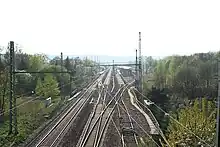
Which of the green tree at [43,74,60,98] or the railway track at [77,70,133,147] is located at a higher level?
the green tree at [43,74,60,98]

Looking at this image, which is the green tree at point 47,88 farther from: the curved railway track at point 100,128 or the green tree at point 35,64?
the green tree at point 35,64

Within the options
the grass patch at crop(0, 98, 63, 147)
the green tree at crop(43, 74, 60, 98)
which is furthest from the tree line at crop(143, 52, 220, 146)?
the green tree at crop(43, 74, 60, 98)

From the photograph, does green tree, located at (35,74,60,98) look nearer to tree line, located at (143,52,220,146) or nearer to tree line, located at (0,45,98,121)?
tree line, located at (0,45,98,121)

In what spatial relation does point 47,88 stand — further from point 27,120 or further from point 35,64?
point 35,64

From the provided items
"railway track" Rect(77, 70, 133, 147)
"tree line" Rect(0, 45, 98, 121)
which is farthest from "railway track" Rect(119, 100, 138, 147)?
"tree line" Rect(0, 45, 98, 121)

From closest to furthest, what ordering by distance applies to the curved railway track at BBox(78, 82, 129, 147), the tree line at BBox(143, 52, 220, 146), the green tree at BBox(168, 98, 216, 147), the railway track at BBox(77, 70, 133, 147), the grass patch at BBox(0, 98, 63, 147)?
the green tree at BBox(168, 98, 216, 147) → the curved railway track at BBox(78, 82, 129, 147) → the railway track at BBox(77, 70, 133, 147) → the grass patch at BBox(0, 98, 63, 147) → the tree line at BBox(143, 52, 220, 146)

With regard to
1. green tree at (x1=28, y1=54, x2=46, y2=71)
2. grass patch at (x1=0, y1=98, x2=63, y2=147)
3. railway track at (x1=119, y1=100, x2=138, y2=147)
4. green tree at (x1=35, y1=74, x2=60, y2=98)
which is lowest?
grass patch at (x1=0, y1=98, x2=63, y2=147)

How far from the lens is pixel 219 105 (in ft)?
11.3

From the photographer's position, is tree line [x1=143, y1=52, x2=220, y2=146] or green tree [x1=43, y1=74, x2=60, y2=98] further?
green tree [x1=43, y1=74, x2=60, y2=98]

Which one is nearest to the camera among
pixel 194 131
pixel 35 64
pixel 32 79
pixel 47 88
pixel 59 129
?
pixel 194 131

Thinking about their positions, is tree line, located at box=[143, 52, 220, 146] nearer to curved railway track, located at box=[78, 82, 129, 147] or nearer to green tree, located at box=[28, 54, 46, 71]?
curved railway track, located at box=[78, 82, 129, 147]

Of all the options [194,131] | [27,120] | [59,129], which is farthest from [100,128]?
[194,131]

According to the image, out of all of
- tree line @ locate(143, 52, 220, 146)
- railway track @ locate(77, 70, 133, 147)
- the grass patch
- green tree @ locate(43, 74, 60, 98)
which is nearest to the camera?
railway track @ locate(77, 70, 133, 147)

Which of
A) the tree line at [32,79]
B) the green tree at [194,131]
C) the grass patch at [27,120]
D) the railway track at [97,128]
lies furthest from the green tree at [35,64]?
the green tree at [194,131]
